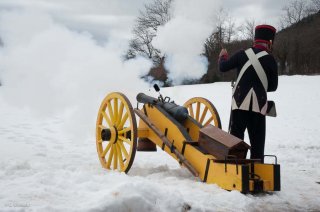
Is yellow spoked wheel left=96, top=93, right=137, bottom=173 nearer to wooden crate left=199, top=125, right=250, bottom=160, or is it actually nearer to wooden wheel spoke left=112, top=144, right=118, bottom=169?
wooden wheel spoke left=112, top=144, right=118, bottom=169

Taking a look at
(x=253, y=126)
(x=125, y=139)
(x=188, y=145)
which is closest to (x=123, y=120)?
(x=125, y=139)

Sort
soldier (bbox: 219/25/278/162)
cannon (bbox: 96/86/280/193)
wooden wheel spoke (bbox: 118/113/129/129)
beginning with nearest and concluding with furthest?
cannon (bbox: 96/86/280/193) < soldier (bbox: 219/25/278/162) < wooden wheel spoke (bbox: 118/113/129/129)

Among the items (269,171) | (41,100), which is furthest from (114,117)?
(41,100)

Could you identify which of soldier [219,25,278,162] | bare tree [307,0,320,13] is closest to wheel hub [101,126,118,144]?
soldier [219,25,278,162]

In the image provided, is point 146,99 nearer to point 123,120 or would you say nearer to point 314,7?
point 123,120

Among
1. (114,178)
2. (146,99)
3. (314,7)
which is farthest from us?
(314,7)

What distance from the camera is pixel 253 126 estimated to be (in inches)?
205

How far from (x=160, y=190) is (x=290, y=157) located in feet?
13.0

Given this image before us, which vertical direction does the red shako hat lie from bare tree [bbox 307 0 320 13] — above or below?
below

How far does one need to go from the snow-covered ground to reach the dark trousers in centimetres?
49

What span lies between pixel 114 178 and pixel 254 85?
6.38 feet

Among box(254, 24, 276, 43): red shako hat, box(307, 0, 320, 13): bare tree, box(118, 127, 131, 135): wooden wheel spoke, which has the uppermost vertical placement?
box(307, 0, 320, 13): bare tree

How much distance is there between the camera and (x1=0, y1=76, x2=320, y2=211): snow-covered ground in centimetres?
328

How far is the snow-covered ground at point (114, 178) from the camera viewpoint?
3277 mm
